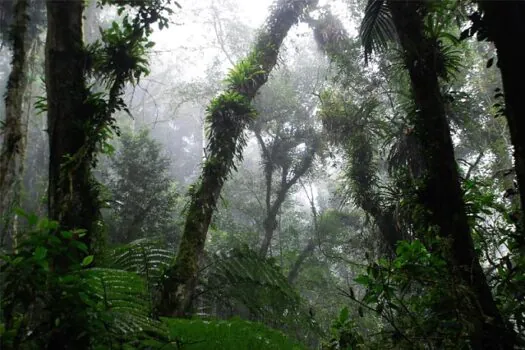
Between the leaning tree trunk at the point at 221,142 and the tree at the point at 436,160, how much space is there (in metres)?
2.82

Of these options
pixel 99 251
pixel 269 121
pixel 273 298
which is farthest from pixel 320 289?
pixel 99 251

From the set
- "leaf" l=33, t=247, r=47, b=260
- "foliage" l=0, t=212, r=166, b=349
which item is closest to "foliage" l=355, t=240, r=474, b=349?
"foliage" l=0, t=212, r=166, b=349

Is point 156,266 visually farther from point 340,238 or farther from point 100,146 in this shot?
point 340,238

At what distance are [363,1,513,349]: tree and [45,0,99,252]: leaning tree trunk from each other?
9.01 ft

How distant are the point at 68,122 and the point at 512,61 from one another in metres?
3.38

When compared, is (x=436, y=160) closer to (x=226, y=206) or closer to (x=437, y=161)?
(x=437, y=161)

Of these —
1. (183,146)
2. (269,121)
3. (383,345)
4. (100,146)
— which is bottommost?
(383,345)

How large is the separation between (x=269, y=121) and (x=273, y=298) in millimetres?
12002

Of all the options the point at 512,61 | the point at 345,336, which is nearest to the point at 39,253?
the point at 512,61

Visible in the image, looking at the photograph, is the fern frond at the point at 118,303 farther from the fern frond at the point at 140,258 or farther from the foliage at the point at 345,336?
the fern frond at the point at 140,258

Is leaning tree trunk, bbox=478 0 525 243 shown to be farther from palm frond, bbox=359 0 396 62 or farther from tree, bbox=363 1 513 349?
palm frond, bbox=359 0 396 62

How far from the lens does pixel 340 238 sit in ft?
55.5

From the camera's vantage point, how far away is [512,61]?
1.65m

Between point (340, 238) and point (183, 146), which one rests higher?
point (183, 146)
